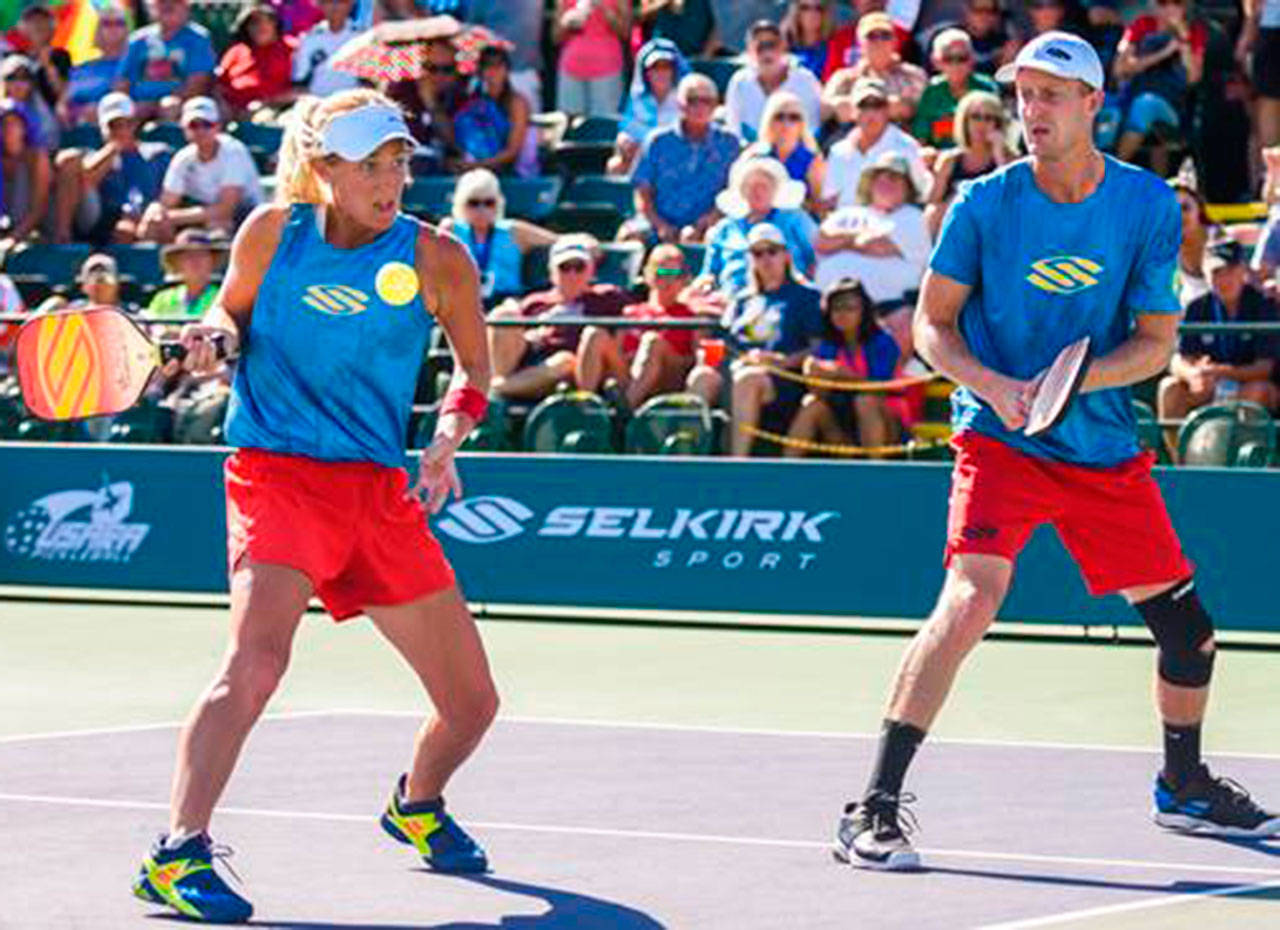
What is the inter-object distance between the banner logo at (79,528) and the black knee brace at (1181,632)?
29.3 ft

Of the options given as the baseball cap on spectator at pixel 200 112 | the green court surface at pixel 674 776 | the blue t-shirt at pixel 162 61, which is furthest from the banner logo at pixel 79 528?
the blue t-shirt at pixel 162 61

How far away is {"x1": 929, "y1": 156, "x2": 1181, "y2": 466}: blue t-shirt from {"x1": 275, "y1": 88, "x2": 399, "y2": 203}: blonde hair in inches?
63.6

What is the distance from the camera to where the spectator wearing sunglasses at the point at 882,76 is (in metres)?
18.3

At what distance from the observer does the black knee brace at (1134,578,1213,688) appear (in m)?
8.38

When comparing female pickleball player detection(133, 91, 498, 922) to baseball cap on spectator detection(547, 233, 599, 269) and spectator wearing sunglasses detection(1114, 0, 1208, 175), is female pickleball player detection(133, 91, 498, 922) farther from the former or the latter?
spectator wearing sunglasses detection(1114, 0, 1208, 175)

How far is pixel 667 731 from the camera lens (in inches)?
421

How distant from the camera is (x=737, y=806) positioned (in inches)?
349

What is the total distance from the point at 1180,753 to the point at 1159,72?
33.4 feet

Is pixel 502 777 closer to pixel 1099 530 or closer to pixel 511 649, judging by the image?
pixel 1099 530

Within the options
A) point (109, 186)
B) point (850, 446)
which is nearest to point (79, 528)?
point (850, 446)

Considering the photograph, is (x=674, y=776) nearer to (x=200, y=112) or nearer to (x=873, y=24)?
(x=873, y=24)

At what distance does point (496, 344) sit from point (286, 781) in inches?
289

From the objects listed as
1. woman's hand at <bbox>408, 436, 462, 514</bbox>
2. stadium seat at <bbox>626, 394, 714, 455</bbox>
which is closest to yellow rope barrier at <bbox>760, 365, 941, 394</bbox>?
stadium seat at <bbox>626, 394, 714, 455</bbox>

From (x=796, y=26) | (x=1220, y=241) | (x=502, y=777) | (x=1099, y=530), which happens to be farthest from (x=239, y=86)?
(x=1099, y=530)
